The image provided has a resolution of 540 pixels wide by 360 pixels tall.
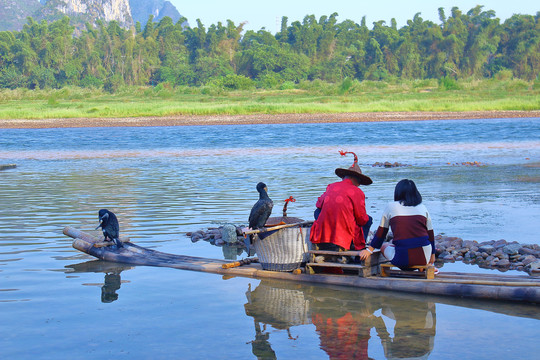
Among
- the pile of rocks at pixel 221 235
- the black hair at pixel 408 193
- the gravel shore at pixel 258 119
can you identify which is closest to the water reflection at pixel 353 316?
the black hair at pixel 408 193

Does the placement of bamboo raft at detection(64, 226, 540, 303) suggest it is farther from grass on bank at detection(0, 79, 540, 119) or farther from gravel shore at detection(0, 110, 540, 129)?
grass on bank at detection(0, 79, 540, 119)

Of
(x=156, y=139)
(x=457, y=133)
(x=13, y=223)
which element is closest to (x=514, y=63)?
(x=457, y=133)

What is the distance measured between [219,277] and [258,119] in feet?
128

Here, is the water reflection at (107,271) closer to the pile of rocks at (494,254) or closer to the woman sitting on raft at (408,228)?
the woman sitting on raft at (408,228)

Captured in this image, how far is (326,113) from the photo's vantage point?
1881 inches

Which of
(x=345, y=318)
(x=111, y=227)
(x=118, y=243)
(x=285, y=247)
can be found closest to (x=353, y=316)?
(x=345, y=318)

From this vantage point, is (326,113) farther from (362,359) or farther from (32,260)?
(362,359)

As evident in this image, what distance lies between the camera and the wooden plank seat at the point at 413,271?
6953 mm

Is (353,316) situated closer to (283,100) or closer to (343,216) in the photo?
(343,216)

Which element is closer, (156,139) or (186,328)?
(186,328)

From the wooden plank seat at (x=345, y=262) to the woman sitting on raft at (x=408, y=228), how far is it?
196mm

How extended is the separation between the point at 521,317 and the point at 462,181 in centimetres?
1053

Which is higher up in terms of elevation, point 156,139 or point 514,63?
point 514,63

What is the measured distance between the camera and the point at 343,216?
23.9ft
